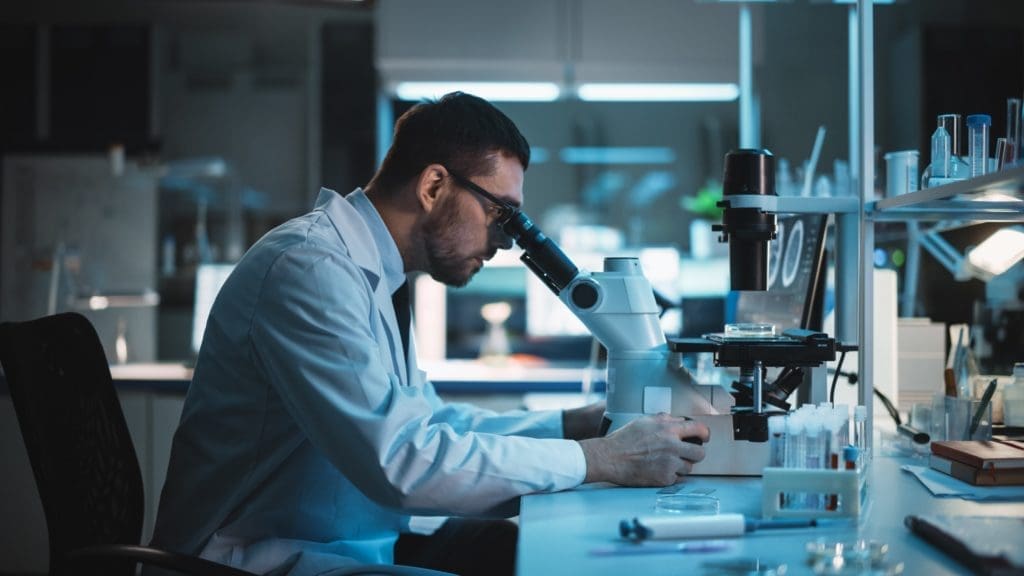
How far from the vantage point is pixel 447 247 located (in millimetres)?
1524

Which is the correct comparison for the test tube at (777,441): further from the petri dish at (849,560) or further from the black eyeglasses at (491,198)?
the black eyeglasses at (491,198)

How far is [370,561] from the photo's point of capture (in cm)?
131

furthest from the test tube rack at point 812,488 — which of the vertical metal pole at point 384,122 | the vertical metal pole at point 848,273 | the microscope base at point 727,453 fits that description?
the vertical metal pole at point 384,122

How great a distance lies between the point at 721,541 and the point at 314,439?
524 mm

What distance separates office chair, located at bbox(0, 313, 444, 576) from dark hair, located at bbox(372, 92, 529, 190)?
0.55 meters

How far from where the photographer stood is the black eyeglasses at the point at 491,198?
1468mm

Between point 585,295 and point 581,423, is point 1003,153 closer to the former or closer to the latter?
point 585,295

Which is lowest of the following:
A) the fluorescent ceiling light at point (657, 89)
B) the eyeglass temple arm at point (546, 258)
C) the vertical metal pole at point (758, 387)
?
the vertical metal pole at point (758, 387)

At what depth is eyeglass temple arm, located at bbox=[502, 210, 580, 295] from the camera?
4.37 ft

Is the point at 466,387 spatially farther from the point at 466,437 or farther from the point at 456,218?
the point at 466,437

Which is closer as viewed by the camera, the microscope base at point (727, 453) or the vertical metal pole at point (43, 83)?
the microscope base at point (727, 453)

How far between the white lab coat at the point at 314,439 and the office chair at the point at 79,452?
76 millimetres

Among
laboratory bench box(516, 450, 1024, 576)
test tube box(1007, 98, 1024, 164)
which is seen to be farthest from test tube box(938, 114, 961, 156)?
laboratory bench box(516, 450, 1024, 576)

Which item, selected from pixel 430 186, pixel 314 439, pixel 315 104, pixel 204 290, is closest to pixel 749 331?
pixel 430 186
